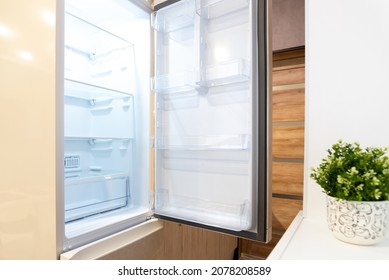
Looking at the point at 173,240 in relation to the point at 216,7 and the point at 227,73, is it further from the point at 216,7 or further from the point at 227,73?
the point at 216,7

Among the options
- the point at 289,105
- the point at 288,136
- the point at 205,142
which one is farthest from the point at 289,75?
the point at 205,142

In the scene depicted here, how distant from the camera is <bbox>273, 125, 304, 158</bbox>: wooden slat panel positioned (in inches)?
62.0

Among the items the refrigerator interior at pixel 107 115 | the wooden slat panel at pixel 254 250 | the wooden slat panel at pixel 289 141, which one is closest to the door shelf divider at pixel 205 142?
the refrigerator interior at pixel 107 115

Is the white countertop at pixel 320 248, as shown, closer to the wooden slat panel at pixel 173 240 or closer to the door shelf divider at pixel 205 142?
the door shelf divider at pixel 205 142

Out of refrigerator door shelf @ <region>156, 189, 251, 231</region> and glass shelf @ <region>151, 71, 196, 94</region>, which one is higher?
glass shelf @ <region>151, 71, 196, 94</region>

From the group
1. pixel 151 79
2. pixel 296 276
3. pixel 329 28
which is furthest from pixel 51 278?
pixel 329 28

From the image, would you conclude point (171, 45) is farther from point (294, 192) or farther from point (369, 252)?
point (294, 192)

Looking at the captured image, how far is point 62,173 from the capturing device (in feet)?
2.43

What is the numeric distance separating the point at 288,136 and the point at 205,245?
35.9 inches

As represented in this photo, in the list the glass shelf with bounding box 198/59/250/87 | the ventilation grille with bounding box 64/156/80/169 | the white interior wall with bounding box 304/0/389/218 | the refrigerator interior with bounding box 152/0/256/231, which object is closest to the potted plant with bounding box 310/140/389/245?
the white interior wall with bounding box 304/0/389/218

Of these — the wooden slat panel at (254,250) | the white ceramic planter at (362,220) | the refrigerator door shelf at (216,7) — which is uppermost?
the refrigerator door shelf at (216,7)

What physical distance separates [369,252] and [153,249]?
79 cm

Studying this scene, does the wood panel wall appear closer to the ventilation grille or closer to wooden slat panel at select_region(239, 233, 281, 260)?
wooden slat panel at select_region(239, 233, 281, 260)

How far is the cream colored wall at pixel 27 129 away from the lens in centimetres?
74
